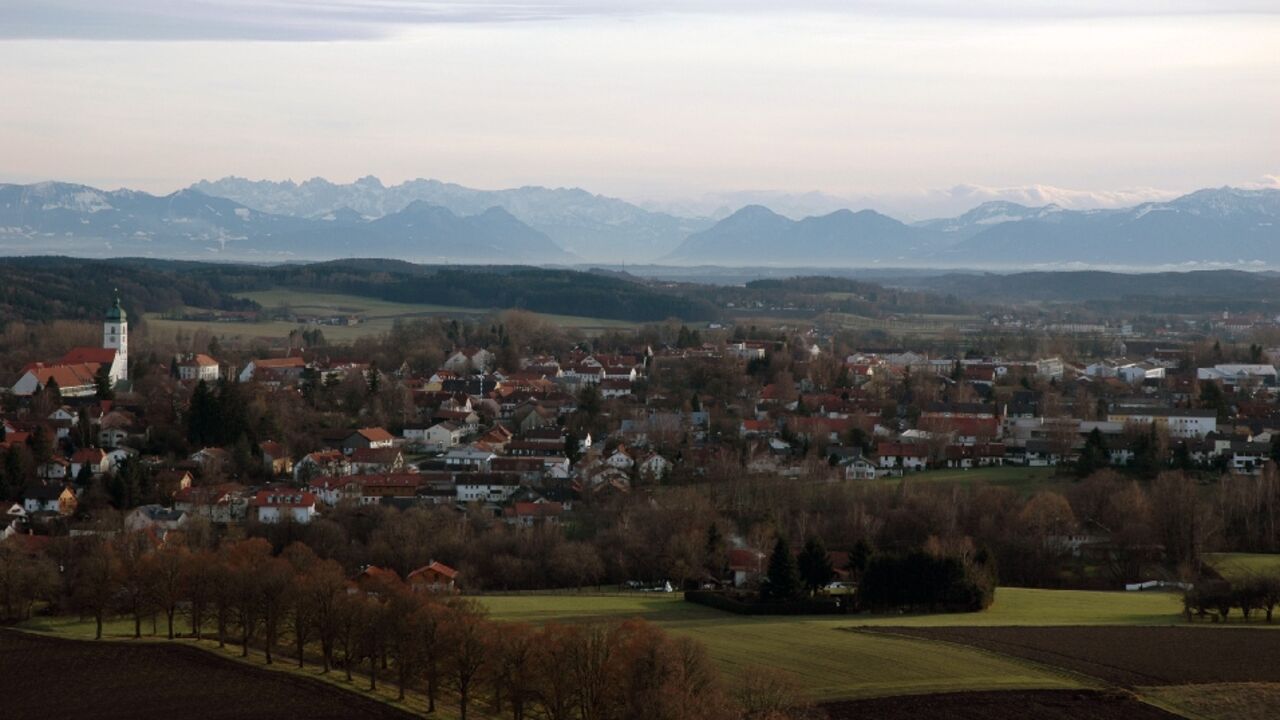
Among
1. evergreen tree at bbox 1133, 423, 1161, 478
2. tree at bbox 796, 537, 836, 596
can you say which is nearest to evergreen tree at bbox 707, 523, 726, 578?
tree at bbox 796, 537, 836, 596

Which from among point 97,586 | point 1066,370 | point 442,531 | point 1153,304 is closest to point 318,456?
point 442,531

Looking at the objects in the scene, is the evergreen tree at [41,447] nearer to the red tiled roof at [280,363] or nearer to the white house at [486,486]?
the white house at [486,486]

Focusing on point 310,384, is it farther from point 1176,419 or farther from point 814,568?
point 814,568

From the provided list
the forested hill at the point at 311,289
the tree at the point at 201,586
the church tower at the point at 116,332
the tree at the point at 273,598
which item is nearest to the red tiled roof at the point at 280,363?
the church tower at the point at 116,332

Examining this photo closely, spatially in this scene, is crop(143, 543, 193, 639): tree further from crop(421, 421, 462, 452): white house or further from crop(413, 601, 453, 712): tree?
crop(421, 421, 462, 452): white house

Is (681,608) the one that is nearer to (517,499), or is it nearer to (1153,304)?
(517,499)

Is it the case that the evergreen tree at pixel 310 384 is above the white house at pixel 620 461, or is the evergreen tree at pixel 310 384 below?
above
